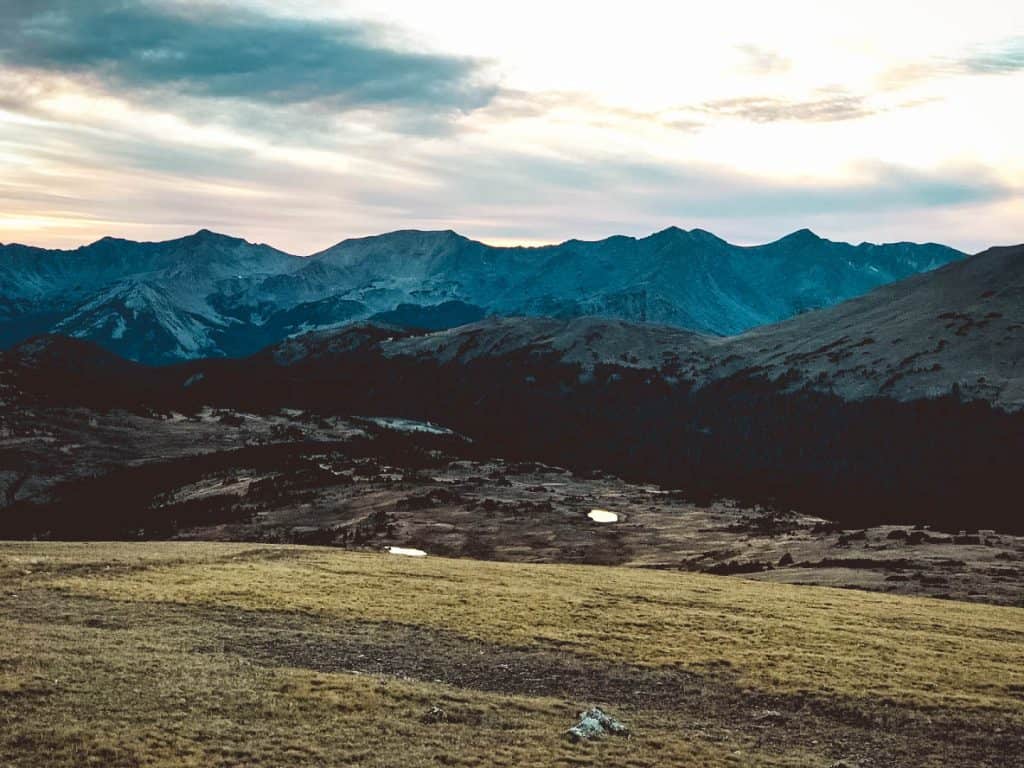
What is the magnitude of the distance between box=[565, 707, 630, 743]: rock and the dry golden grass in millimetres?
7636

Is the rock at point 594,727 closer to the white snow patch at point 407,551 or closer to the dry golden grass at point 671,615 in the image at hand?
the dry golden grass at point 671,615

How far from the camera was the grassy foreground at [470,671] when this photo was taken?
24.4m

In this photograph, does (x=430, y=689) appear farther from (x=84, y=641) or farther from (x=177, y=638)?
(x=84, y=641)

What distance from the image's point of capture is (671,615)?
42.9 metres

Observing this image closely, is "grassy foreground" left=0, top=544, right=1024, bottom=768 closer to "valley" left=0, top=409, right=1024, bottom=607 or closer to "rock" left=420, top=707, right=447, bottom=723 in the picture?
"rock" left=420, top=707, right=447, bottom=723

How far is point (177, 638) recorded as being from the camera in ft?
110

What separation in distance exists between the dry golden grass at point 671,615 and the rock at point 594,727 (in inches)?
301

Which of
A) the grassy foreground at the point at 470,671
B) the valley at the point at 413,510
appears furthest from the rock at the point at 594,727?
the valley at the point at 413,510

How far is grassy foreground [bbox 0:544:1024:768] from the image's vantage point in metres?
24.4

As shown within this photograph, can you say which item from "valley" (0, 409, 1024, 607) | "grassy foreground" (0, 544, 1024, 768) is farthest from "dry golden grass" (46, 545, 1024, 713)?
"valley" (0, 409, 1024, 607)

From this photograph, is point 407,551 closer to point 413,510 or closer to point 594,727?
point 413,510

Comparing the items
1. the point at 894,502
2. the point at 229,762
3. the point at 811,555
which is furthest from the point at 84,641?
the point at 894,502

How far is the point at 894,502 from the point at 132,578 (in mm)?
146862

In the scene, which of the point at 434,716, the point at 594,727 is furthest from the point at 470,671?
the point at 594,727
